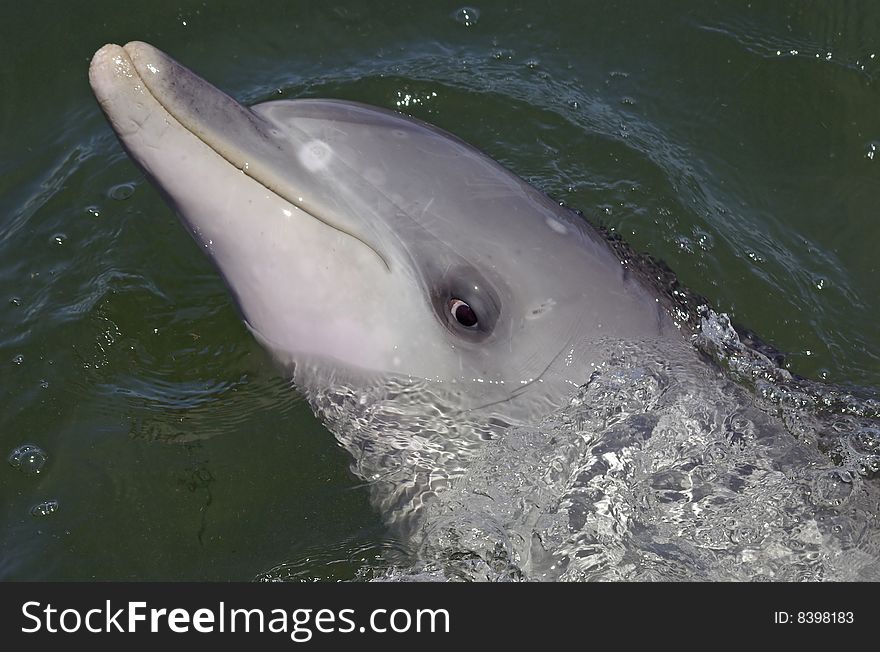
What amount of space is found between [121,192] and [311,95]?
1682 mm

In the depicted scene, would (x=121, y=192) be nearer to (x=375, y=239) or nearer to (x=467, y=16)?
(x=467, y=16)

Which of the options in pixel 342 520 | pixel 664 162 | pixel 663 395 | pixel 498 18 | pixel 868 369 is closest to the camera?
pixel 663 395

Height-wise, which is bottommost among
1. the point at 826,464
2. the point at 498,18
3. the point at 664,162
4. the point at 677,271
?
the point at 826,464

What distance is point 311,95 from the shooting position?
29.5 ft

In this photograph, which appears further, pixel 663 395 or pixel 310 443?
pixel 310 443

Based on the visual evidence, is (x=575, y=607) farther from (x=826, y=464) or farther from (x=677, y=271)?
(x=677, y=271)

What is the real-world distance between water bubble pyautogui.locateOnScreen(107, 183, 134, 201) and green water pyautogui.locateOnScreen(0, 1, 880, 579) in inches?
0.7

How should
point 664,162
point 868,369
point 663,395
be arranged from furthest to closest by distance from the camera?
1. point 664,162
2. point 868,369
3. point 663,395

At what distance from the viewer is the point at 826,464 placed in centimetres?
563

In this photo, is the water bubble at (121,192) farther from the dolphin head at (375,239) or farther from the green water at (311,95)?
the dolphin head at (375,239)

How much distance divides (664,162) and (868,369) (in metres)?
2.24

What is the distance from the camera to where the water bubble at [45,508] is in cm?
643

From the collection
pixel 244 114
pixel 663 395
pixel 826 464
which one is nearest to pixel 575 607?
pixel 663 395

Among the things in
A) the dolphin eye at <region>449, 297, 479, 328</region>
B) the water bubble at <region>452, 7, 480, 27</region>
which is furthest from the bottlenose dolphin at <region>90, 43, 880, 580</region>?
the water bubble at <region>452, 7, 480, 27</region>
